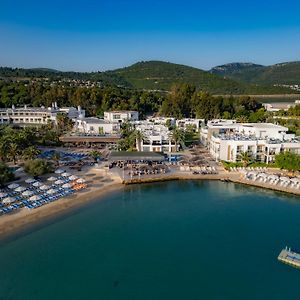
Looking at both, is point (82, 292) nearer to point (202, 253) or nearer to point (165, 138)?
point (202, 253)

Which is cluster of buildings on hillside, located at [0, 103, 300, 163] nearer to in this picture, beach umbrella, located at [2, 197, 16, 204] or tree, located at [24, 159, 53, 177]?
tree, located at [24, 159, 53, 177]

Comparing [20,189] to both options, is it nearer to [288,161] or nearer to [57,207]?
[57,207]

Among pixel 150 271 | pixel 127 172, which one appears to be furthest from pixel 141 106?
pixel 150 271

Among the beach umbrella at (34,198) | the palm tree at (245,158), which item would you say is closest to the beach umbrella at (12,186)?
the beach umbrella at (34,198)

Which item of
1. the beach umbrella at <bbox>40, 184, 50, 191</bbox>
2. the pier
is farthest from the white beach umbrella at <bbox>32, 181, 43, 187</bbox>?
the pier

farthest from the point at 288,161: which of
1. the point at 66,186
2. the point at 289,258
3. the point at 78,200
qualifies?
the point at 66,186
